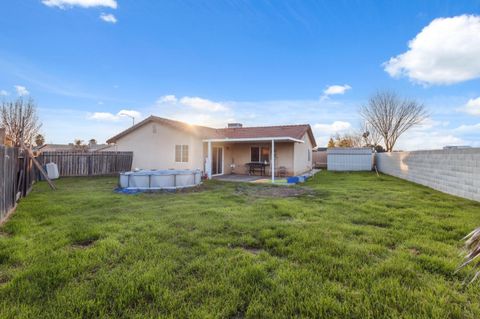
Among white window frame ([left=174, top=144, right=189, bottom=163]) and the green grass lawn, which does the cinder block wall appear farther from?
white window frame ([left=174, top=144, right=189, bottom=163])

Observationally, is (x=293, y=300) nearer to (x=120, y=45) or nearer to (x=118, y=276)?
(x=118, y=276)

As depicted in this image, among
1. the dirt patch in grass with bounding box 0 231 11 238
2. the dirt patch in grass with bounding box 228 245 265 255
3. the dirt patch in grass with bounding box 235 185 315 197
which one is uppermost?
the dirt patch in grass with bounding box 235 185 315 197

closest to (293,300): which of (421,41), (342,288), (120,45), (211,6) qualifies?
(342,288)

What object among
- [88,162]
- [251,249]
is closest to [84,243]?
[251,249]

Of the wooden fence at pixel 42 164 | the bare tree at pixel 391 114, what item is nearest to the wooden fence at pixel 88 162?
the wooden fence at pixel 42 164

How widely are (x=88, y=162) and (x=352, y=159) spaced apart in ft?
68.5

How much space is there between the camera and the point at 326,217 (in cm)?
566

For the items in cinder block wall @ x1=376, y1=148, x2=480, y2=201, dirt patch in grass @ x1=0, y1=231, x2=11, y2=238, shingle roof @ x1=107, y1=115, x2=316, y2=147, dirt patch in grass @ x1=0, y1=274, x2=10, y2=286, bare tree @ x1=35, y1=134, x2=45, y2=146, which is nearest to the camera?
dirt patch in grass @ x1=0, y1=274, x2=10, y2=286

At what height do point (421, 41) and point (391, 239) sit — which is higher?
point (421, 41)

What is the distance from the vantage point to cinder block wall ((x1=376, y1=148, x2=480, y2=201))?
24.8ft

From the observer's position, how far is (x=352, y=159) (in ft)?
71.7

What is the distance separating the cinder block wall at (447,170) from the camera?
298 inches

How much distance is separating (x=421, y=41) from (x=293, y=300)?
16391 mm

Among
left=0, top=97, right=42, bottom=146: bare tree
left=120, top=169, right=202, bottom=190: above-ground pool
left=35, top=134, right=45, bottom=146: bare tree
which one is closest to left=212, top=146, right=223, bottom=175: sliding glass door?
left=120, top=169, right=202, bottom=190: above-ground pool
